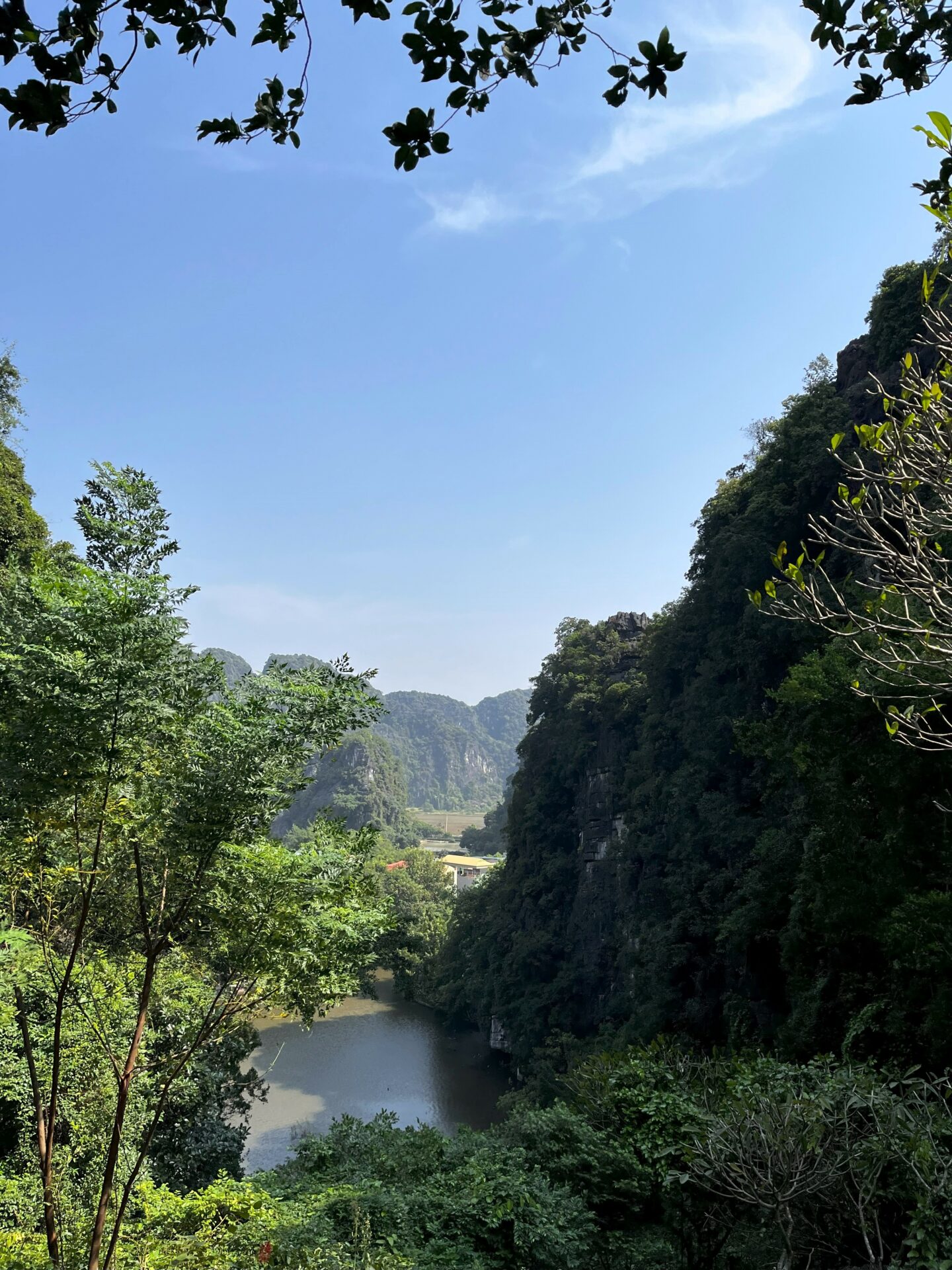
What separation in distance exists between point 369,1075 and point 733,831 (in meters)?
13.5

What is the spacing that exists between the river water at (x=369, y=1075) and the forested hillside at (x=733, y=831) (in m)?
1.64

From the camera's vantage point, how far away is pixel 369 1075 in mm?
21672

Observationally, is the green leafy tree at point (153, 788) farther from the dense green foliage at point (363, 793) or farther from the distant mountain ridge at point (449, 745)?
the distant mountain ridge at point (449, 745)

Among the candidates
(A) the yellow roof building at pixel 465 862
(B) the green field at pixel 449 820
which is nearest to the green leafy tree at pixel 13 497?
(A) the yellow roof building at pixel 465 862

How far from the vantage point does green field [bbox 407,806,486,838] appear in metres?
90.4

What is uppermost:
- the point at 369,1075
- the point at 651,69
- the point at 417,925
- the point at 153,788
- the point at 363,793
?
the point at 651,69

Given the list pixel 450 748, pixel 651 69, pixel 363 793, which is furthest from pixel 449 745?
pixel 651 69

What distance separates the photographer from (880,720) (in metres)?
7.46

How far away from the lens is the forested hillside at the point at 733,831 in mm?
7309

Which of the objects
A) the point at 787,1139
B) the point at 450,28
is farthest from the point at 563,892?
the point at 450,28

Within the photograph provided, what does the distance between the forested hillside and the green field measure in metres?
59.7

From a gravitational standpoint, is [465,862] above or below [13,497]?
below

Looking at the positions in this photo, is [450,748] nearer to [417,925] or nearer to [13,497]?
[417,925]

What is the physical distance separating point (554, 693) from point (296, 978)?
22.7 m
